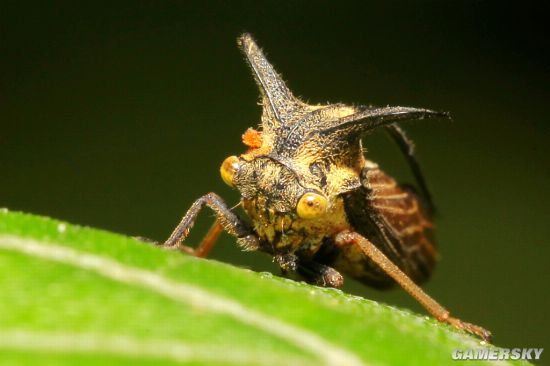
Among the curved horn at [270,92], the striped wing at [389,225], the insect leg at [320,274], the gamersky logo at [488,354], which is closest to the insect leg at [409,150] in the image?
the striped wing at [389,225]

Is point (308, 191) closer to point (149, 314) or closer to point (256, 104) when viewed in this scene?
point (149, 314)

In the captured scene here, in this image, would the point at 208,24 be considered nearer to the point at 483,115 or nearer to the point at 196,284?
the point at 483,115

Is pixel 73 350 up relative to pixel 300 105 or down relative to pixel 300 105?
down

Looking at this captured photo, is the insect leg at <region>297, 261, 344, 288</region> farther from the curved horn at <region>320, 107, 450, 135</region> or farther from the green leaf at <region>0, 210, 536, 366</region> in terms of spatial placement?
the green leaf at <region>0, 210, 536, 366</region>

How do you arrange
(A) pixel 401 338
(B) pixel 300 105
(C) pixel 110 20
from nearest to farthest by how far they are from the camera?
→ (A) pixel 401 338
(B) pixel 300 105
(C) pixel 110 20

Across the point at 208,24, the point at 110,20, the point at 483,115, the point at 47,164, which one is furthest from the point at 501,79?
the point at 47,164

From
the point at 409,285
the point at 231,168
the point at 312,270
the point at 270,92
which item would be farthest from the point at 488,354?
the point at 270,92
